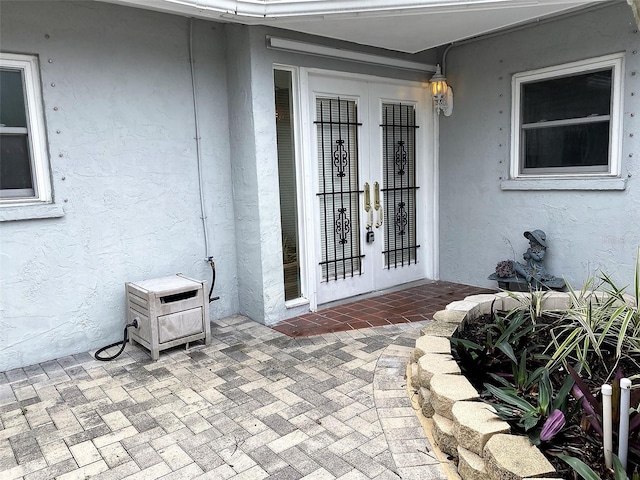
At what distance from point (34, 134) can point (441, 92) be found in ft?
13.0

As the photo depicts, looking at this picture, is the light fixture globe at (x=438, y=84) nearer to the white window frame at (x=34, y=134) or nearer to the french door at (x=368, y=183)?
the french door at (x=368, y=183)

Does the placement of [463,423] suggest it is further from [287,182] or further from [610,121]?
[610,121]

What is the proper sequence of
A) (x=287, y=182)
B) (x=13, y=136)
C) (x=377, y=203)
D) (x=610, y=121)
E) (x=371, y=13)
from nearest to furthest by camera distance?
(x=13, y=136) < (x=371, y=13) < (x=610, y=121) < (x=287, y=182) < (x=377, y=203)

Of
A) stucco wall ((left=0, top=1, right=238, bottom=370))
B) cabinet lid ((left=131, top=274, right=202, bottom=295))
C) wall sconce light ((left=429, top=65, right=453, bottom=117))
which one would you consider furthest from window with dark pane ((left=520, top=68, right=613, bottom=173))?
cabinet lid ((left=131, top=274, right=202, bottom=295))

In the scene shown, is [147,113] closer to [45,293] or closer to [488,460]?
[45,293]

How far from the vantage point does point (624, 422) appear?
1.62 metres

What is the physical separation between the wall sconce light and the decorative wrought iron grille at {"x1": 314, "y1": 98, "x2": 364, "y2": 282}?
3.51 ft

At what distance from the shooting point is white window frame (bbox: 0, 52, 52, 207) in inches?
125

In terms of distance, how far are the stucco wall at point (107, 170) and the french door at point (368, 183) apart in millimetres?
974

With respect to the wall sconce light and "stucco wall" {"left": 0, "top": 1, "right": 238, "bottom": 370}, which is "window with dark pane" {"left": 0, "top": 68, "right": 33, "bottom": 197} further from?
the wall sconce light

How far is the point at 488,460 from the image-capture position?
175 cm

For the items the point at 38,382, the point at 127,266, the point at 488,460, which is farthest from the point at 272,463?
the point at 127,266

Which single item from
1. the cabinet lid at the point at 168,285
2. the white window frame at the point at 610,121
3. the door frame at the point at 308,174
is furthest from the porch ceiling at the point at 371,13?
the cabinet lid at the point at 168,285

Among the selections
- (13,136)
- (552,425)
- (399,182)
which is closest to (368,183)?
(399,182)
